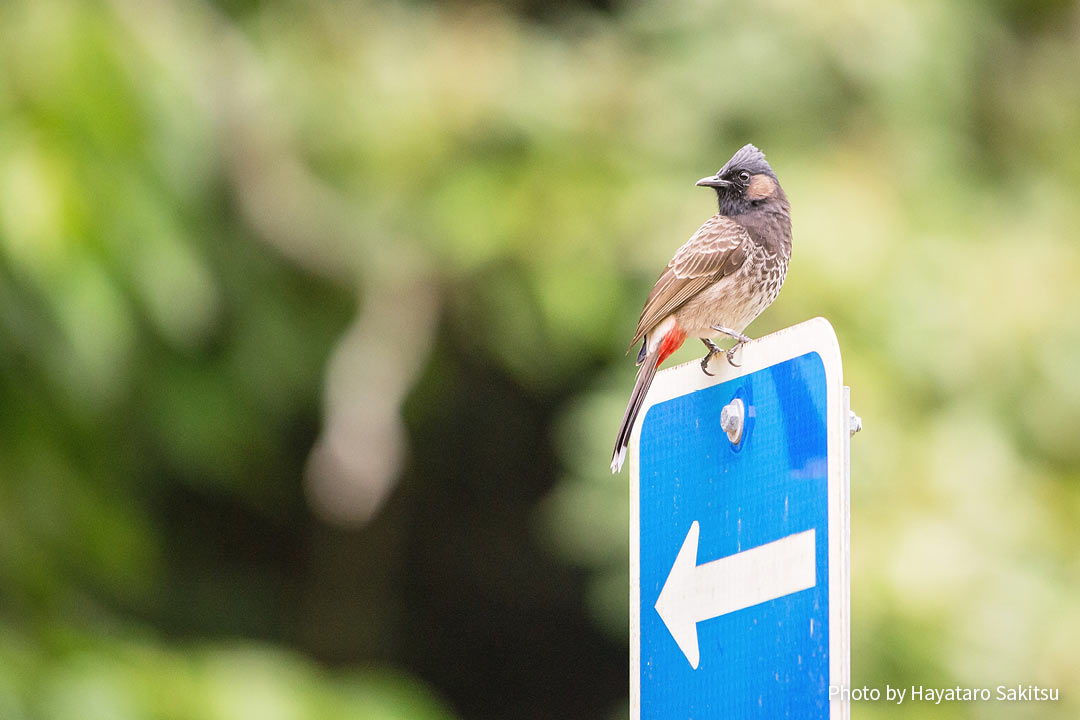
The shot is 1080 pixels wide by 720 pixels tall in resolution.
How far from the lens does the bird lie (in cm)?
298

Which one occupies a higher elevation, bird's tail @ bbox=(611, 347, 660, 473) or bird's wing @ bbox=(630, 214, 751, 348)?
bird's wing @ bbox=(630, 214, 751, 348)

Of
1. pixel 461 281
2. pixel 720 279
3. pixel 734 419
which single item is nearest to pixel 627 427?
pixel 734 419

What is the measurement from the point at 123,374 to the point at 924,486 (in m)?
2.76

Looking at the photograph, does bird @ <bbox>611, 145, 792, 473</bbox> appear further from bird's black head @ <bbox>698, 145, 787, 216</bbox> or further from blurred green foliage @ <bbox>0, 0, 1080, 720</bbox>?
blurred green foliage @ <bbox>0, 0, 1080, 720</bbox>

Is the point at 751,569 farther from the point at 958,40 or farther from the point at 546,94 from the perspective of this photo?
the point at 958,40

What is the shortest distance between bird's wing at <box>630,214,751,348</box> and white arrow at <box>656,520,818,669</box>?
1.03 metres

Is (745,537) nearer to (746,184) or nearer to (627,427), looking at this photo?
(627,427)

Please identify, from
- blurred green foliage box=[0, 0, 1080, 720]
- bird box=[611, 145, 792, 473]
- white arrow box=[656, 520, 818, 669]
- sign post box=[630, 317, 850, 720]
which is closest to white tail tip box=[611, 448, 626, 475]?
sign post box=[630, 317, 850, 720]

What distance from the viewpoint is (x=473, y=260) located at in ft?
16.1

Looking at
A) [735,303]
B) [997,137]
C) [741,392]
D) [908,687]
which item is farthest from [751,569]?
[997,137]

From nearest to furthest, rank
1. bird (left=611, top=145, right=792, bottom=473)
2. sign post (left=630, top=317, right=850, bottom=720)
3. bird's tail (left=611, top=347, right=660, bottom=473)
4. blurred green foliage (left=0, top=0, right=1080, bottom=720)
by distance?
sign post (left=630, top=317, right=850, bottom=720), bird's tail (left=611, top=347, right=660, bottom=473), bird (left=611, top=145, right=792, bottom=473), blurred green foliage (left=0, top=0, right=1080, bottom=720)

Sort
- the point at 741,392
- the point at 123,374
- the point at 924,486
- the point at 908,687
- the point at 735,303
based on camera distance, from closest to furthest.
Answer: the point at 741,392 < the point at 735,303 < the point at 908,687 < the point at 924,486 < the point at 123,374

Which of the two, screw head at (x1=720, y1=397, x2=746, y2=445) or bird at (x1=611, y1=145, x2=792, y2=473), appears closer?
screw head at (x1=720, y1=397, x2=746, y2=445)

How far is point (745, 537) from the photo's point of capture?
186 cm
